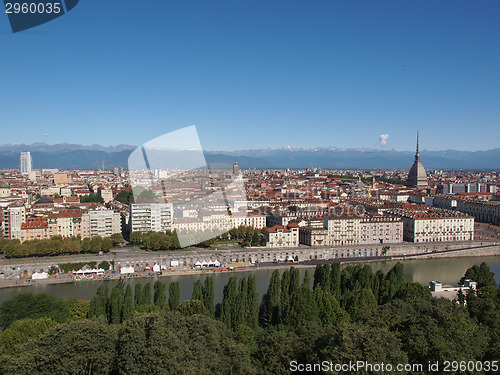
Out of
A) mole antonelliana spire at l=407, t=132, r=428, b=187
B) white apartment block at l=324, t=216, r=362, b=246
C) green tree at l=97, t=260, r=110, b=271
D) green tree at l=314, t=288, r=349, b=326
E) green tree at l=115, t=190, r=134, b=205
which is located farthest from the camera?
mole antonelliana spire at l=407, t=132, r=428, b=187

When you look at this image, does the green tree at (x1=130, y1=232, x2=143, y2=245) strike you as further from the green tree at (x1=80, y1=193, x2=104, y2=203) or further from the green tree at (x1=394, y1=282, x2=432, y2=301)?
the green tree at (x1=80, y1=193, x2=104, y2=203)

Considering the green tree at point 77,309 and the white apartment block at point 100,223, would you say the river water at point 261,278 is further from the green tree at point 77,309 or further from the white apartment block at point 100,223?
the white apartment block at point 100,223

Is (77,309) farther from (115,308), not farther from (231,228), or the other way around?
(231,228)

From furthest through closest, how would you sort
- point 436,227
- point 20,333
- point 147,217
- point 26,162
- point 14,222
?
point 26,162, point 436,227, point 147,217, point 14,222, point 20,333

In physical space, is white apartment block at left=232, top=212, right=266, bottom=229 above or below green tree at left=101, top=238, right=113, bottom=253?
above

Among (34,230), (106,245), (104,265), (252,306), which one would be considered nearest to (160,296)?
(252,306)

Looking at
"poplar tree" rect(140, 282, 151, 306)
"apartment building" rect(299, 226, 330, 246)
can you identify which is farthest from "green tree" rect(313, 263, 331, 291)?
"apartment building" rect(299, 226, 330, 246)

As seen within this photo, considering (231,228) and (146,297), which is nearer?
(146,297)
